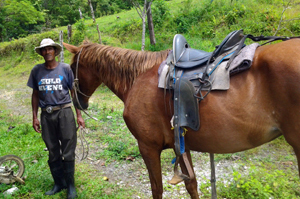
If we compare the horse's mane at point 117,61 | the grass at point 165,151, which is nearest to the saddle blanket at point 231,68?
the horse's mane at point 117,61

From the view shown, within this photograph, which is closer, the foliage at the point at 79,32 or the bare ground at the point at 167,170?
the bare ground at the point at 167,170

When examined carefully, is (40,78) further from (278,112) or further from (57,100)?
(278,112)

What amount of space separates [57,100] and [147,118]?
1.38 m

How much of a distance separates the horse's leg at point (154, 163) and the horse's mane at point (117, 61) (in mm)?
762

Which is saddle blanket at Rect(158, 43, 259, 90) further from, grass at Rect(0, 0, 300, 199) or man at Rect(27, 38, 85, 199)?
man at Rect(27, 38, 85, 199)

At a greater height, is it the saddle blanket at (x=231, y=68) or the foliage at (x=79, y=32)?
the foliage at (x=79, y=32)

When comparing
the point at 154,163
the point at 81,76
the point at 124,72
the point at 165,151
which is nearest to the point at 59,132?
the point at 81,76

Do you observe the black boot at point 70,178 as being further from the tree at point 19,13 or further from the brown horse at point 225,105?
the tree at point 19,13

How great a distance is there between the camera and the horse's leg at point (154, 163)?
221 centimetres

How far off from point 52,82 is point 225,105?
7.06 feet

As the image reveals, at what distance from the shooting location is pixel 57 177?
9.85 feet

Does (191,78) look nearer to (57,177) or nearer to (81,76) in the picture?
(81,76)

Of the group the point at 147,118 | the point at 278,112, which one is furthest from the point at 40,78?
the point at 278,112

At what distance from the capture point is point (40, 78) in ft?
8.73
